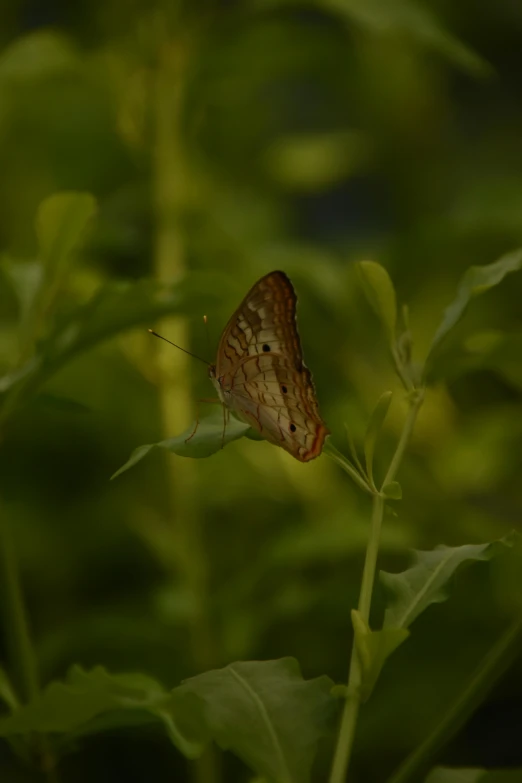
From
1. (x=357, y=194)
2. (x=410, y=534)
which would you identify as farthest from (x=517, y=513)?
(x=357, y=194)

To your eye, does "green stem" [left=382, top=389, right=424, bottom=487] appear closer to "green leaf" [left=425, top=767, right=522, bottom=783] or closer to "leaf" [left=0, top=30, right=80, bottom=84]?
"green leaf" [left=425, top=767, right=522, bottom=783]

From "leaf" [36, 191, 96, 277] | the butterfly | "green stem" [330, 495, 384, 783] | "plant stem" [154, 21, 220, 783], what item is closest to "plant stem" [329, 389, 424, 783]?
"green stem" [330, 495, 384, 783]

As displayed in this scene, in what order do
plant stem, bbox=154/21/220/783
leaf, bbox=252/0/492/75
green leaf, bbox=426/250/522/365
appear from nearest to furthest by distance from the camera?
green leaf, bbox=426/250/522/365 → leaf, bbox=252/0/492/75 → plant stem, bbox=154/21/220/783

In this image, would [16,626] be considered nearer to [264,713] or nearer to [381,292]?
[264,713]

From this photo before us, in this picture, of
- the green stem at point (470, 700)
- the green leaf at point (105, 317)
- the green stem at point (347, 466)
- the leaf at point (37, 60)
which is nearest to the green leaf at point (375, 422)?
the green stem at point (347, 466)

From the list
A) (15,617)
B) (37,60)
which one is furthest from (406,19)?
(15,617)

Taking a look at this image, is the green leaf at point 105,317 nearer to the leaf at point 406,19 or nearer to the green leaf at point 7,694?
the green leaf at point 7,694
